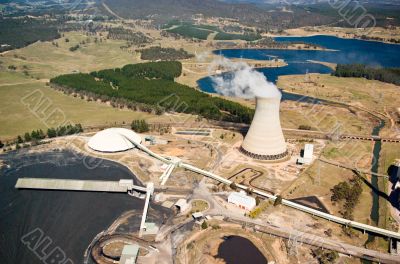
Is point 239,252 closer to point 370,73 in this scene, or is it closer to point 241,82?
point 241,82

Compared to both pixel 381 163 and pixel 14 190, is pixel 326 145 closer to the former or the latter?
pixel 381 163

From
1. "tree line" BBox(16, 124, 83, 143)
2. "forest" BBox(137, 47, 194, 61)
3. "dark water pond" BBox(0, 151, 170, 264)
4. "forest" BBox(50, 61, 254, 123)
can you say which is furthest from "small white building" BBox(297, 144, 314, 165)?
"forest" BBox(137, 47, 194, 61)

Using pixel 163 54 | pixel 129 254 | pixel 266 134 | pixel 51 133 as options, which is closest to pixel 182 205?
pixel 129 254

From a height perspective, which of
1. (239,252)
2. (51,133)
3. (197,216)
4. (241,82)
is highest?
(241,82)

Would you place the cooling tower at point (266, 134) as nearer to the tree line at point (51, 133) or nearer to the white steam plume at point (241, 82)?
the white steam plume at point (241, 82)

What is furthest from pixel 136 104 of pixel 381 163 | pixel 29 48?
pixel 29 48

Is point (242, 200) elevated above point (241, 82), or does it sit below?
below

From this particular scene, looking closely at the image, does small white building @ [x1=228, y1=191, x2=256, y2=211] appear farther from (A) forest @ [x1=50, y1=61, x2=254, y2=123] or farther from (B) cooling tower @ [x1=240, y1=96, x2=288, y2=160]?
(A) forest @ [x1=50, y1=61, x2=254, y2=123]
